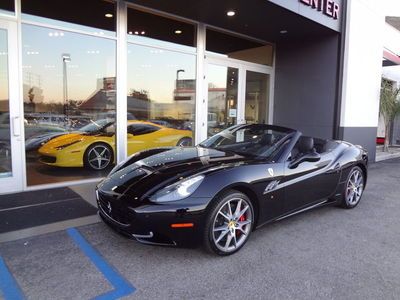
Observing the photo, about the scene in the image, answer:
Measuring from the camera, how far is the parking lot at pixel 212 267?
2447 mm

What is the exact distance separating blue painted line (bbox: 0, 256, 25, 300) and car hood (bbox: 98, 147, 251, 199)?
101 centimetres

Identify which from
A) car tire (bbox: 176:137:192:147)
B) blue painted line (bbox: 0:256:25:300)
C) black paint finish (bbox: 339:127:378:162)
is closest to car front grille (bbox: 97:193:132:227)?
blue painted line (bbox: 0:256:25:300)

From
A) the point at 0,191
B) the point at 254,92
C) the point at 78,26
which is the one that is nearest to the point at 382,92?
the point at 254,92

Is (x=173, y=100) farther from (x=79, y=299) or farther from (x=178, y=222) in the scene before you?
(x=79, y=299)

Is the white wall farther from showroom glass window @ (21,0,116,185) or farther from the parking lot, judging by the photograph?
showroom glass window @ (21,0,116,185)

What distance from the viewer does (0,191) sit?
4840mm

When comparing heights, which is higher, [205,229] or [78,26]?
[78,26]

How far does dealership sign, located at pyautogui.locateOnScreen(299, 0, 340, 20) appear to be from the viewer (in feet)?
22.0

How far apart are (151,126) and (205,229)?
4.45 metres

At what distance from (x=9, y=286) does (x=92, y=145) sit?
13.4 ft

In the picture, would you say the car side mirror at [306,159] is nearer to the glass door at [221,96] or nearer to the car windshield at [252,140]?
the car windshield at [252,140]

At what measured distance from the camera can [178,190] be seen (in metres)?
2.82

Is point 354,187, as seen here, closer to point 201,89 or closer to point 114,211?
point 114,211

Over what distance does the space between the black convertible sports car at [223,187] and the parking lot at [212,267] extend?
25 centimetres
